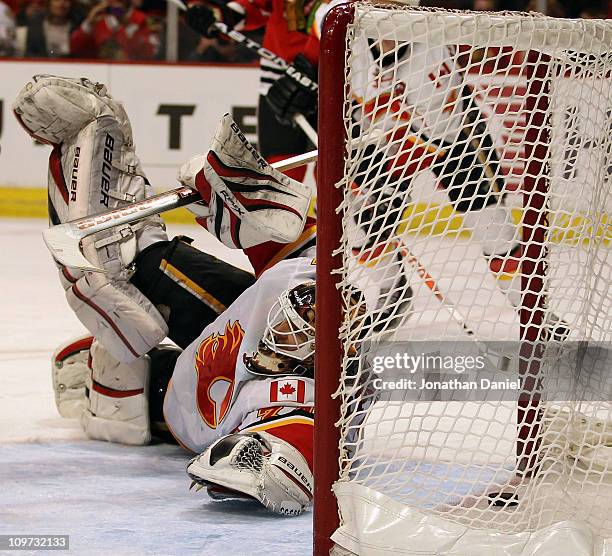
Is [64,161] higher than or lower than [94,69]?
lower

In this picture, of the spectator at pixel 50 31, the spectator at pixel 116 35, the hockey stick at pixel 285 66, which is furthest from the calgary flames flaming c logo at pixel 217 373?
the spectator at pixel 50 31

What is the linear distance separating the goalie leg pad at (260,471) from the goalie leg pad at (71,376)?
28.5 inches

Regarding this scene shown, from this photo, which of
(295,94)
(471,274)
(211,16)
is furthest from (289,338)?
(211,16)

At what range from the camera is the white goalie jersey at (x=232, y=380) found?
2006 millimetres

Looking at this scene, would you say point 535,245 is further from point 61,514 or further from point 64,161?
point 64,161

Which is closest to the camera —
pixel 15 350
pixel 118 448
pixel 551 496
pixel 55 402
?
pixel 551 496

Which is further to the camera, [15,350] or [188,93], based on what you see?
[188,93]

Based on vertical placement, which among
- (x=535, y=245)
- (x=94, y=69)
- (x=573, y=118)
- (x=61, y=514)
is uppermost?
(x=94, y=69)

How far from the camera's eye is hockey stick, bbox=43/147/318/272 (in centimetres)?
202

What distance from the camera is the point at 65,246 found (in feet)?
6.72

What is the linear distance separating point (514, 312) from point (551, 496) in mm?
307

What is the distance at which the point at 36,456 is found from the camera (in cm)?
220

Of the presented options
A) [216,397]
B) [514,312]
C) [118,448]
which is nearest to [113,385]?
[118,448]

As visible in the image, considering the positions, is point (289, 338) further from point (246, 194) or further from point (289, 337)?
point (246, 194)
